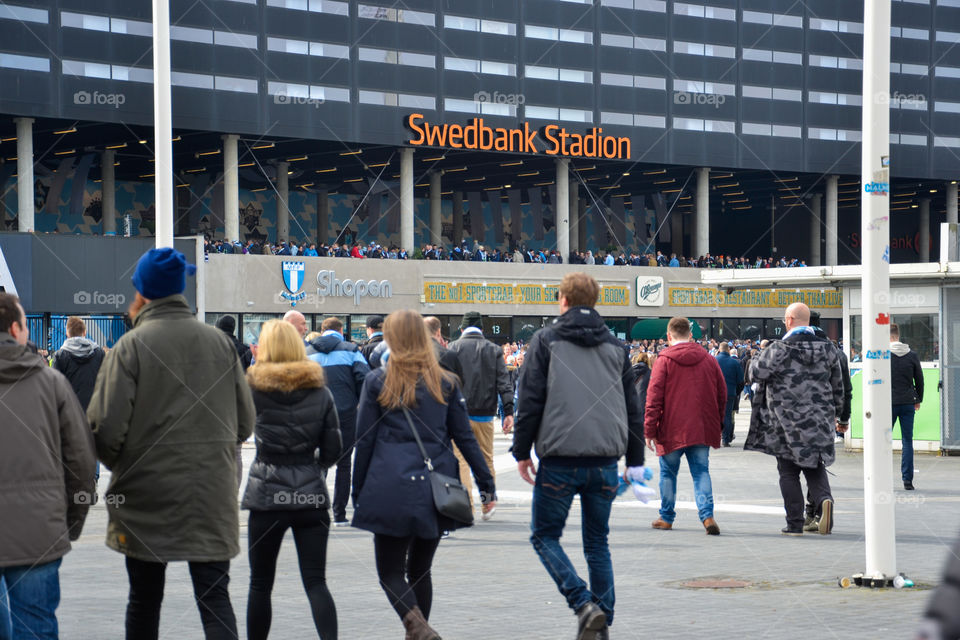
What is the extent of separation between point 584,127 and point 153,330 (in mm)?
54907

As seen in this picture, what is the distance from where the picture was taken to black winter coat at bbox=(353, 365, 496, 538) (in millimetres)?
6320

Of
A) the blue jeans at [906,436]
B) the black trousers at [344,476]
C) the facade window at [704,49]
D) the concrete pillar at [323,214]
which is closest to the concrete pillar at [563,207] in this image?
the facade window at [704,49]

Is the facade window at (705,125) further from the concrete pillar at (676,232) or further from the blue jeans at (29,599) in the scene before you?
the blue jeans at (29,599)

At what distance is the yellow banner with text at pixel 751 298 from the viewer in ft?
204

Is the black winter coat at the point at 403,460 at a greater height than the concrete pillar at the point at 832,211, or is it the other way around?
the concrete pillar at the point at 832,211

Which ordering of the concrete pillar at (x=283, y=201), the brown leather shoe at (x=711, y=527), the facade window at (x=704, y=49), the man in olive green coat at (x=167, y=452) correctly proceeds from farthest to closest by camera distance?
the facade window at (x=704, y=49) < the concrete pillar at (x=283, y=201) < the brown leather shoe at (x=711, y=527) < the man in olive green coat at (x=167, y=452)

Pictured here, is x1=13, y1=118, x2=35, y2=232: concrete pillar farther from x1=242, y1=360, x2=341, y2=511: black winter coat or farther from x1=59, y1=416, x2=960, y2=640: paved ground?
x1=242, y1=360, x2=341, y2=511: black winter coat

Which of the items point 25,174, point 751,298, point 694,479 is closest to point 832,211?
point 751,298

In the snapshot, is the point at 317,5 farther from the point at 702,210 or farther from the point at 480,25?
the point at 702,210

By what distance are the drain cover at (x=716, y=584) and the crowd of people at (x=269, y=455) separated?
142 cm

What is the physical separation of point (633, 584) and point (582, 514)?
197cm

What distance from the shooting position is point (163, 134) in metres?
14.7

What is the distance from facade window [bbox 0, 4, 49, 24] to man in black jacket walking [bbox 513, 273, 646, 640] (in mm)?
41591

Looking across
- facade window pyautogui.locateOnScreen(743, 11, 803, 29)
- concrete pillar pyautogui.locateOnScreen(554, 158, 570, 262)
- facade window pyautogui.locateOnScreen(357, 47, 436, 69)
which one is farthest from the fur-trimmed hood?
facade window pyautogui.locateOnScreen(743, 11, 803, 29)
